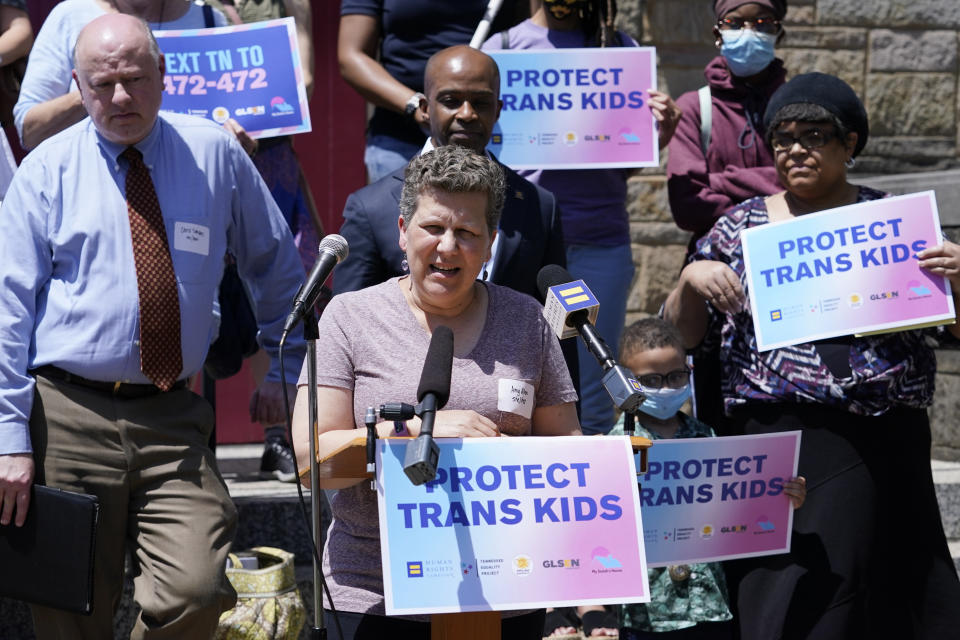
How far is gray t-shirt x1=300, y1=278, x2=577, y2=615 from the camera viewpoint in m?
3.63

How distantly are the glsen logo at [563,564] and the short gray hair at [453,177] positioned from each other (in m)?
0.96

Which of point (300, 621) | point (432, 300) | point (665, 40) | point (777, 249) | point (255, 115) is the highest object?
point (665, 40)

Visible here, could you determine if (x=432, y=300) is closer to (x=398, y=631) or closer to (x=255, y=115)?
(x=398, y=631)

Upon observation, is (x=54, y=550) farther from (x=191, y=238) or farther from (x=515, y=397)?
(x=515, y=397)

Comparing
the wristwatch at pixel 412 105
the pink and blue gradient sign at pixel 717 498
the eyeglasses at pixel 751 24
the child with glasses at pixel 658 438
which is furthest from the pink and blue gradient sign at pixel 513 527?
the eyeglasses at pixel 751 24

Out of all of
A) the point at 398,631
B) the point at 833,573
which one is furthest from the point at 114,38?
the point at 833,573

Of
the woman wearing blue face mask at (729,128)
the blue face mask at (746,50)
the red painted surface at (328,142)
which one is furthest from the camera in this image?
the red painted surface at (328,142)

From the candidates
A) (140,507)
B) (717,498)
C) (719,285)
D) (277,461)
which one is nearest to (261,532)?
(277,461)

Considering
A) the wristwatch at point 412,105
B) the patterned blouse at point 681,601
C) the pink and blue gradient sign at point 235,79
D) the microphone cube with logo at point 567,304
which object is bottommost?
the patterned blouse at point 681,601

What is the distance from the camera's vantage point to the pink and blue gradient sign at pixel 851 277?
464cm

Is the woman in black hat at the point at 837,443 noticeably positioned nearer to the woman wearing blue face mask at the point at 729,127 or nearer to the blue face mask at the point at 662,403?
the blue face mask at the point at 662,403

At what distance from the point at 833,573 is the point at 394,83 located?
267 cm

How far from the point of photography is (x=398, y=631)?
361 cm

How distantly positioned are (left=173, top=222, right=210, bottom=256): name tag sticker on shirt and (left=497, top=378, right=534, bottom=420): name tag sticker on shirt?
1475mm
